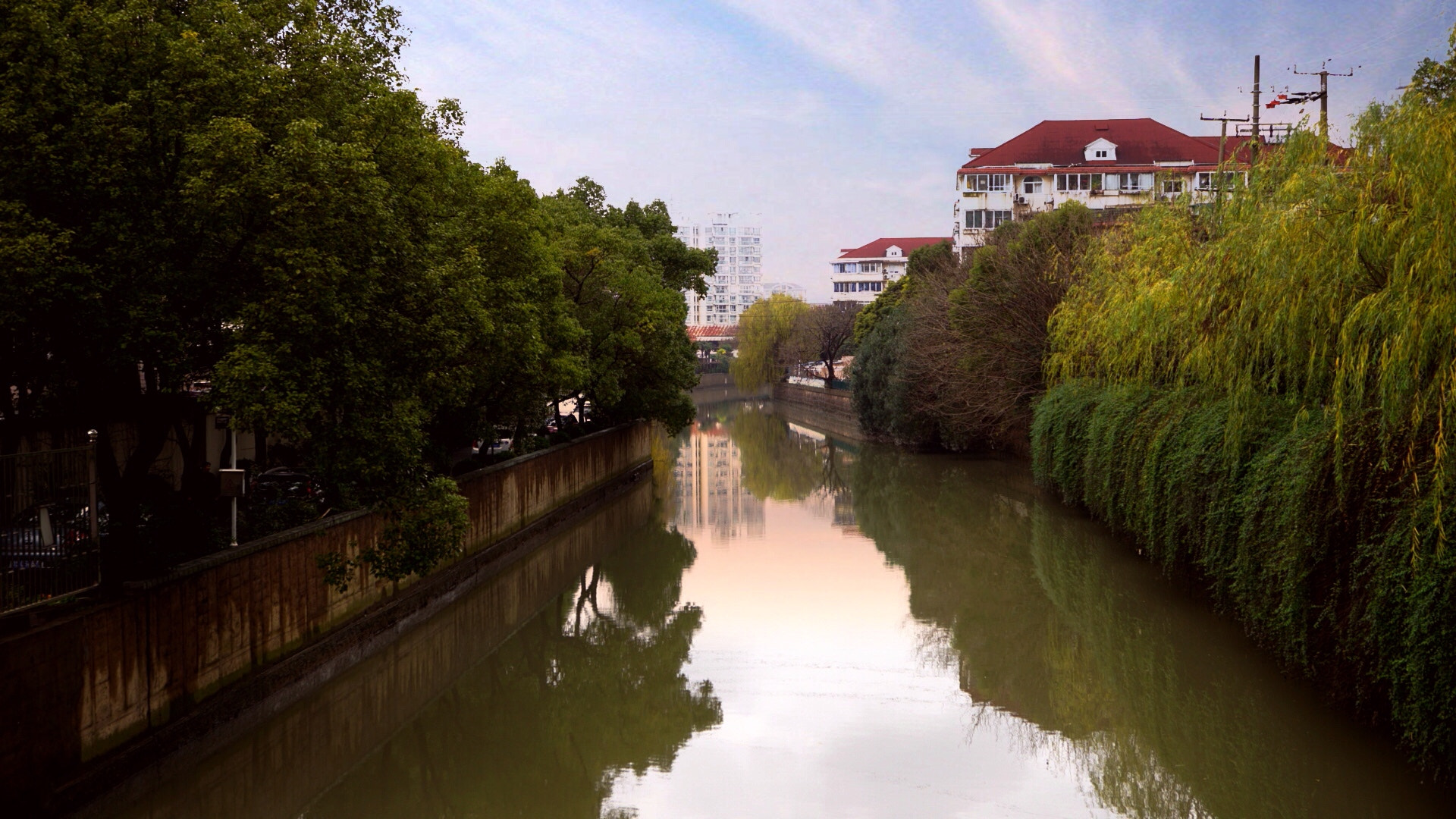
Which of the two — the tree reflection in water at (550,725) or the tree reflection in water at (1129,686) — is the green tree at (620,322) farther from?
the tree reflection in water at (1129,686)

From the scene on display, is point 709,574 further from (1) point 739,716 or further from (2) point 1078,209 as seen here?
(2) point 1078,209

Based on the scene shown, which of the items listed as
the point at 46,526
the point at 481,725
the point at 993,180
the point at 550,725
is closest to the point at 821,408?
the point at 993,180

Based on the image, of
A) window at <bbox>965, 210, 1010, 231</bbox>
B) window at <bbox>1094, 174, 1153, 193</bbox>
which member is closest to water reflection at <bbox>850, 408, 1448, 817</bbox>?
window at <bbox>965, 210, 1010, 231</bbox>

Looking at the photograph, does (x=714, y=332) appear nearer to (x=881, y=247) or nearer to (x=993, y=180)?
(x=881, y=247)

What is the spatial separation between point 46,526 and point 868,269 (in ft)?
345

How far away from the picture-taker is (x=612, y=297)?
29.7m

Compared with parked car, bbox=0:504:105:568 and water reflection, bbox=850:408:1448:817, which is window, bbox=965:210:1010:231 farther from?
parked car, bbox=0:504:105:568

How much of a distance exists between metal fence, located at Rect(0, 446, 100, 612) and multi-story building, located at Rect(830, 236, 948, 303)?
326 ft

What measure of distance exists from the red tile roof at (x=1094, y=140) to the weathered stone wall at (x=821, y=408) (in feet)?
49.5

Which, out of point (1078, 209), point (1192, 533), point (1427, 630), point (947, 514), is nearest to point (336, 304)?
point (1427, 630)

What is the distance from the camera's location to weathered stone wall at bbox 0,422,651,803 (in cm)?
866

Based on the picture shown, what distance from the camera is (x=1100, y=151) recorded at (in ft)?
210

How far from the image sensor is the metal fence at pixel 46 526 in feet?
30.0

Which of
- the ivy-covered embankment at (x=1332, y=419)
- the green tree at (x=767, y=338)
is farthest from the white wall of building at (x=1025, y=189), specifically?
the ivy-covered embankment at (x=1332, y=419)
